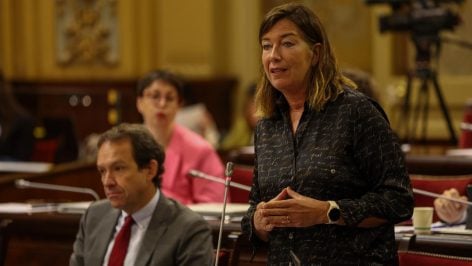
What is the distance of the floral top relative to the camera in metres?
2.62

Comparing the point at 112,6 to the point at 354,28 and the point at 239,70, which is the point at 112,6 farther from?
the point at 354,28

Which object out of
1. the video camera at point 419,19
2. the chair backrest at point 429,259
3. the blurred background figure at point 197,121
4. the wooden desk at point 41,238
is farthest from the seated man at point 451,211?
the blurred background figure at point 197,121

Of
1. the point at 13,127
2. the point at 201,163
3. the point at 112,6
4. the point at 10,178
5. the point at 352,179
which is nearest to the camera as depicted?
the point at 352,179

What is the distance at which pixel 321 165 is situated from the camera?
2.64 metres

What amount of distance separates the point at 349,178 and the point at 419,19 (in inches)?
148

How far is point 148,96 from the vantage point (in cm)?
500

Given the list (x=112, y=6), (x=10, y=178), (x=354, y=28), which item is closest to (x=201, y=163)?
(x=10, y=178)

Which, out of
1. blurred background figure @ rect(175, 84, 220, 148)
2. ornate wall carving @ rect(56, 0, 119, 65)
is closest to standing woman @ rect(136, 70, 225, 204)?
blurred background figure @ rect(175, 84, 220, 148)

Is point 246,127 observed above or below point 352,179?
below

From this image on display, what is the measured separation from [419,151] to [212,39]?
13.2 ft

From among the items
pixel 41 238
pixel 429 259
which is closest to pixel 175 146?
pixel 41 238

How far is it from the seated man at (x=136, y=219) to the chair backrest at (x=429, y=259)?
59 centimetres

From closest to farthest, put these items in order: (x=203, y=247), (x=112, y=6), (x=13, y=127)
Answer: (x=203, y=247)
(x=13, y=127)
(x=112, y=6)

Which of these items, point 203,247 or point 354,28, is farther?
point 354,28
